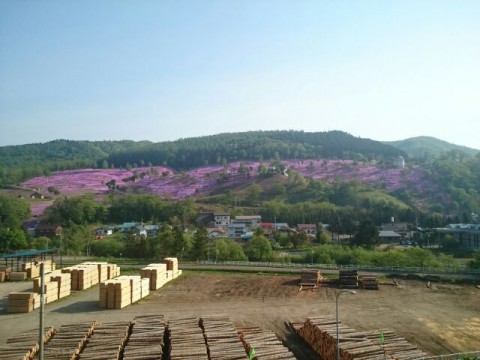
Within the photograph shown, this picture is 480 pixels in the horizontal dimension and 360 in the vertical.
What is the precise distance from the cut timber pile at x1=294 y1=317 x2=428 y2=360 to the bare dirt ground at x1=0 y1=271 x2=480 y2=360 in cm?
82

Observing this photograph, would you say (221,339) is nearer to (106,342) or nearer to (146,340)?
(146,340)

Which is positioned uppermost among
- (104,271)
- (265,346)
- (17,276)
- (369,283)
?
(265,346)

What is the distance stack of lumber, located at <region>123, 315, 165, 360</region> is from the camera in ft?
58.8

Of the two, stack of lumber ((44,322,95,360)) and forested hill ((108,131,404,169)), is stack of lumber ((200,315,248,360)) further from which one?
forested hill ((108,131,404,169))

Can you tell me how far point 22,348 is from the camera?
18.3 metres

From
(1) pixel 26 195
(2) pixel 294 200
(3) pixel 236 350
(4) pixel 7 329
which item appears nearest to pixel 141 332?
(3) pixel 236 350

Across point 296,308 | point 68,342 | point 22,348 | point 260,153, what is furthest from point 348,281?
point 260,153

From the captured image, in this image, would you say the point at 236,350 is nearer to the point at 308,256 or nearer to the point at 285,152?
the point at 308,256

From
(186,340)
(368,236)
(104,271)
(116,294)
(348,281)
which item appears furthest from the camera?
(368,236)

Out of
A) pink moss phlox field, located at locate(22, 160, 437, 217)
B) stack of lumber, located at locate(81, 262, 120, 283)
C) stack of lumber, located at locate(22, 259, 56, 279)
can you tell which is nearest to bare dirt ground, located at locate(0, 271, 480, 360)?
stack of lumber, located at locate(22, 259, 56, 279)

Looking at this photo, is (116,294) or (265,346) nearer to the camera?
(265,346)

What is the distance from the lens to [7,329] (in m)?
24.5

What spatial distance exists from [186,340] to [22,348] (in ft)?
21.6

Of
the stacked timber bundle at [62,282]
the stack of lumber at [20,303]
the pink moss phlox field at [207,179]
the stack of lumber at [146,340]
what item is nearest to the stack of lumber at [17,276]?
the stacked timber bundle at [62,282]
